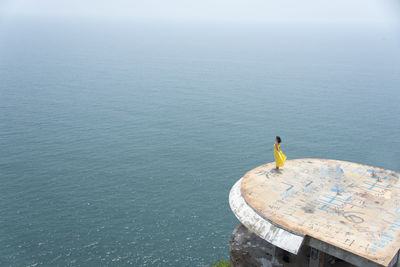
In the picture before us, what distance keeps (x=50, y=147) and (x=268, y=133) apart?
136 ft

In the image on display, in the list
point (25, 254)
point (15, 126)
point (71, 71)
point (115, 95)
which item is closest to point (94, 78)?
point (71, 71)

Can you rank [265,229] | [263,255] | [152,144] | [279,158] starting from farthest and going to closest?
[152,144] < [279,158] < [263,255] < [265,229]

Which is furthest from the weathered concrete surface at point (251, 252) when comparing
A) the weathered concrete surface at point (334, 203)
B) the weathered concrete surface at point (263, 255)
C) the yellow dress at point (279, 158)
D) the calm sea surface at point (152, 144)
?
the calm sea surface at point (152, 144)

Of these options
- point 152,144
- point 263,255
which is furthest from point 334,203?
point 152,144

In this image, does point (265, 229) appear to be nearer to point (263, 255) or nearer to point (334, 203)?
point (334, 203)

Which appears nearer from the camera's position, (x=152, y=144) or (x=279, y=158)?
(x=279, y=158)

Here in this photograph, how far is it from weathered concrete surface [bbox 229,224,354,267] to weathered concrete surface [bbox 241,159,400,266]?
10.1 ft

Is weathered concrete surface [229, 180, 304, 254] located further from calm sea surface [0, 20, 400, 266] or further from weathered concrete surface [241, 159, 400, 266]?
calm sea surface [0, 20, 400, 266]

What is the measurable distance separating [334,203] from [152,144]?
48.1 meters

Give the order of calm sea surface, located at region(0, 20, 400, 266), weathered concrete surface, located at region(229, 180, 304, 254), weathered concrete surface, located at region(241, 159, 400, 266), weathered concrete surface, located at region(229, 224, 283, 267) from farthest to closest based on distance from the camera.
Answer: calm sea surface, located at region(0, 20, 400, 266) < weathered concrete surface, located at region(229, 224, 283, 267) < weathered concrete surface, located at region(229, 180, 304, 254) < weathered concrete surface, located at region(241, 159, 400, 266)

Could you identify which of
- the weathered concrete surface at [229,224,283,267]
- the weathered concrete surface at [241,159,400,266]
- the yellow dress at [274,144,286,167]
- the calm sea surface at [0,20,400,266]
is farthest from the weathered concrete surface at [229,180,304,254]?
the calm sea surface at [0,20,400,266]

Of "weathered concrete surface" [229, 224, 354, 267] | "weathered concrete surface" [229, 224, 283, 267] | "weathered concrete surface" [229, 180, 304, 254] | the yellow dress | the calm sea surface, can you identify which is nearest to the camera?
"weathered concrete surface" [229, 180, 304, 254]

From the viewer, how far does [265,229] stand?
74.7 feet

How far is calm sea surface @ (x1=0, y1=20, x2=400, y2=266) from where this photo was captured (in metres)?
45.6
